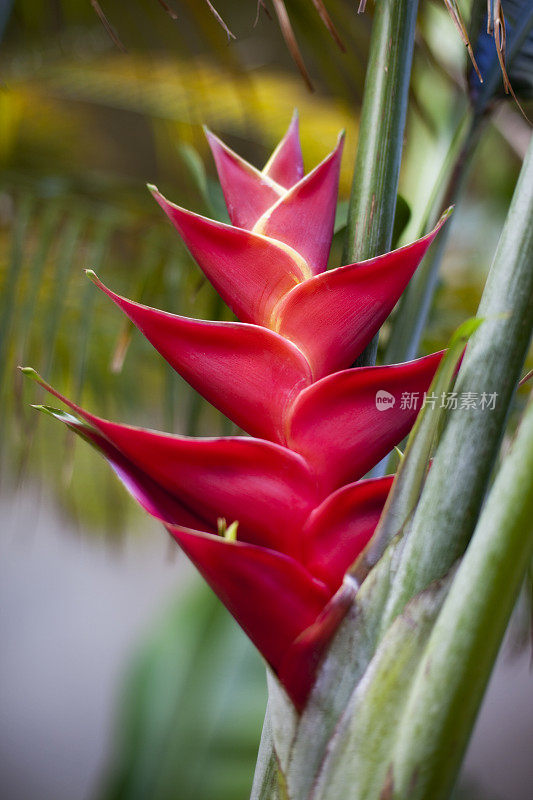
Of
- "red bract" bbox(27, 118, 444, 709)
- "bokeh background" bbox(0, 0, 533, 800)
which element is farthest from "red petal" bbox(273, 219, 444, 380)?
"bokeh background" bbox(0, 0, 533, 800)

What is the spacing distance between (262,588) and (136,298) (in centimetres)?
44

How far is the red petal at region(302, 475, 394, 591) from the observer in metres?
0.19

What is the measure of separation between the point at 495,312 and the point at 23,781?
5.74ft

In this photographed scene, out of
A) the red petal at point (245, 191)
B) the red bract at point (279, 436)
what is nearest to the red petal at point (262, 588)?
the red bract at point (279, 436)

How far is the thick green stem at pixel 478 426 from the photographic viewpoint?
18 centimetres

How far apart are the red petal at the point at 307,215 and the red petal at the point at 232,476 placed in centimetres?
7

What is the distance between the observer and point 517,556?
160mm

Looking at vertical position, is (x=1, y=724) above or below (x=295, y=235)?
below

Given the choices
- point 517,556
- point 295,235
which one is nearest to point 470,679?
point 517,556

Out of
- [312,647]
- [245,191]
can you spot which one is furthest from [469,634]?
[245,191]

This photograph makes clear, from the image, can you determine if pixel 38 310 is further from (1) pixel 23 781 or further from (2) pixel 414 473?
(1) pixel 23 781

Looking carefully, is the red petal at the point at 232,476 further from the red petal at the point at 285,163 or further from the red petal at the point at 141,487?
the red petal at the point at 285,163

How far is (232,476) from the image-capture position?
0.63 feet

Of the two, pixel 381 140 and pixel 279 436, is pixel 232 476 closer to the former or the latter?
pixel 279 436
